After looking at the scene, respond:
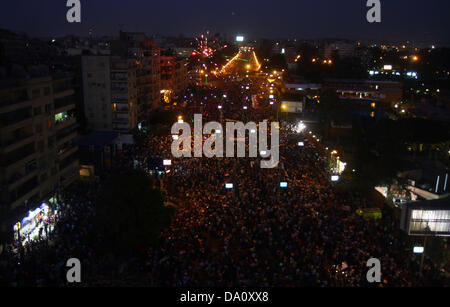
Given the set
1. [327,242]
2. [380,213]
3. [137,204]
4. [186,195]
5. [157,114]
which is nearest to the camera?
[137,204]

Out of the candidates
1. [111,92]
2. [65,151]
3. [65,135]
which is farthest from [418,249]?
[111,92]

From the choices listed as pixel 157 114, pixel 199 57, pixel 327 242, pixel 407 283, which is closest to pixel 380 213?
pixel 327 242

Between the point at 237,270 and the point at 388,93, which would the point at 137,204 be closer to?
the point at 237,270

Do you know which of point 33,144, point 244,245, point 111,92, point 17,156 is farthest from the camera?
point 111,92

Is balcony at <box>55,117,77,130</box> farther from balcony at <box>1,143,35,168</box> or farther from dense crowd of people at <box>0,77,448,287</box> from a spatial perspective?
dense crowd of people at <box>0,77,448,287</box>

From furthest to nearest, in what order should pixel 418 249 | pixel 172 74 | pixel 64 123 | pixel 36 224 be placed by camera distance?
pixel 172 74 < pixel 64 123 < pixel 36 224 < pixel 418 249

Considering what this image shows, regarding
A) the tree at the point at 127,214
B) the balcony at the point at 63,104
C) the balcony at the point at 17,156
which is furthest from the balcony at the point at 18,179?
the tree at the point at 127,214

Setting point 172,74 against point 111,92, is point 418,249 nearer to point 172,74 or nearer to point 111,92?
point 111,92
